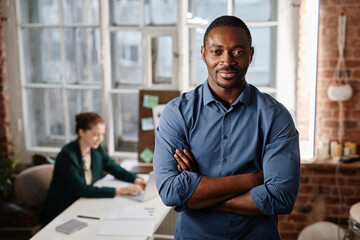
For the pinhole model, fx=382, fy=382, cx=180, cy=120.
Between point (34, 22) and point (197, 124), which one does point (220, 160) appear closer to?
point (197, 124)

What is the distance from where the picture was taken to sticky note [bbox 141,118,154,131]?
343 cm

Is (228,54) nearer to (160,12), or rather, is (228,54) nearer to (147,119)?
(147,119)

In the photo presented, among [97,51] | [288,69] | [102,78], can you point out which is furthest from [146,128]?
[288,69]

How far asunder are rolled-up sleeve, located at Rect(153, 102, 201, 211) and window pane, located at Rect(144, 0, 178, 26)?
2.04 m

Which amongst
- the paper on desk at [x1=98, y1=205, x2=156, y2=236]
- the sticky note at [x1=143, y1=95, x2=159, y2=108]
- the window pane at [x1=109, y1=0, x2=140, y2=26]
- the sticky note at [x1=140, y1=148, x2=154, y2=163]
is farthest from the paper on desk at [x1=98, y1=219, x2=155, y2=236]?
the window pane at [x1=109, y1=0, x2=140, y2=26]

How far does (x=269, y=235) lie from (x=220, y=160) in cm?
35

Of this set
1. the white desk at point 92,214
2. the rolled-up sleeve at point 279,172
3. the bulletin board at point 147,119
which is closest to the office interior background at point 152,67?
the bulletin board at point 147,119

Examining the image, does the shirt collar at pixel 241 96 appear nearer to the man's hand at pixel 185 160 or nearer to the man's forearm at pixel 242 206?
the man's hand at pixel 185 160

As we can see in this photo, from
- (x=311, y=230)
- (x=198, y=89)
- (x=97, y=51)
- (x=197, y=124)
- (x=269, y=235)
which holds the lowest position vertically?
(x=311, y=230)

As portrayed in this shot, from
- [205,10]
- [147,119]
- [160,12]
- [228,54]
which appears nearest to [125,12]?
[160,12]

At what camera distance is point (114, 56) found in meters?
3.62

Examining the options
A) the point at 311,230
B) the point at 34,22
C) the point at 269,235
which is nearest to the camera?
the point at 269,235

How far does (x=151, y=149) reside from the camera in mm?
3420

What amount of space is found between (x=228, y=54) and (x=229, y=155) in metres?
0.40
